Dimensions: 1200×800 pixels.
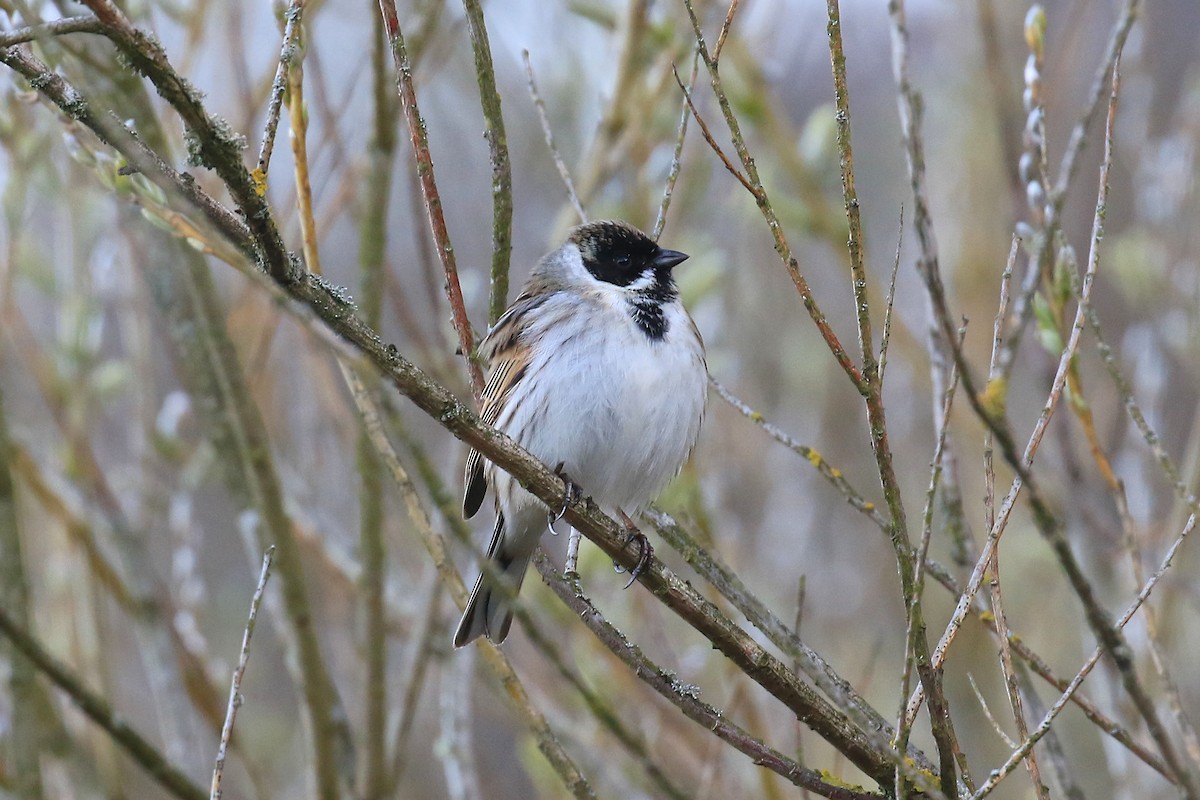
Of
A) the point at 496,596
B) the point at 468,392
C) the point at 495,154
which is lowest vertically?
the point at 496,596

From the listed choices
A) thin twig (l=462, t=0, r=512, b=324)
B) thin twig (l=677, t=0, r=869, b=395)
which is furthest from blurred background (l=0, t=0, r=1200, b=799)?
thin twig (l=677, t=0, r=869, b=395)

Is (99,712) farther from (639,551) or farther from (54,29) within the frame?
(54,29)

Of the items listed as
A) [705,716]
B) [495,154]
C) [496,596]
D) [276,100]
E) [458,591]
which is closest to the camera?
[276,100]

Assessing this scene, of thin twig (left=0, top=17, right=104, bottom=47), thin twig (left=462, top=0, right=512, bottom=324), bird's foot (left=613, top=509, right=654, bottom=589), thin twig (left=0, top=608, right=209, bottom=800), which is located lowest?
thin twig (left=0, top=608, right=209, bottom=800)

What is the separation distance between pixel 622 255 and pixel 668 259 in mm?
161

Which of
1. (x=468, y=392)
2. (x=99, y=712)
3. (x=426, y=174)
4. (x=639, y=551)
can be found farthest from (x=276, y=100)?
(x=468, y=392)

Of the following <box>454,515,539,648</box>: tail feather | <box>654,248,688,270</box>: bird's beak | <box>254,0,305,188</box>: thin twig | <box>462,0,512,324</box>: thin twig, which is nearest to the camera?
<box>254,0,305,188</box>: thin twig

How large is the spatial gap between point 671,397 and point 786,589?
8.64 feet

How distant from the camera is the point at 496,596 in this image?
11.2 ft

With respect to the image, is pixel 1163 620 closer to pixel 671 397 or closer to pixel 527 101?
pixel 671 397

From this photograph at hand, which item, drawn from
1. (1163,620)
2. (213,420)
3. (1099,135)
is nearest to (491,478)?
(213,420)

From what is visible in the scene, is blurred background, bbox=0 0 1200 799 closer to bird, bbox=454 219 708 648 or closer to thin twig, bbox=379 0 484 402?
bird, bbox=454 219 708 648

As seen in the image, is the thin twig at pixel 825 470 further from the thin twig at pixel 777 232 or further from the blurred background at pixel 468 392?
the thin twig at pixel 777 232

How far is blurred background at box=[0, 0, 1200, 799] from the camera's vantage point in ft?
13.0
